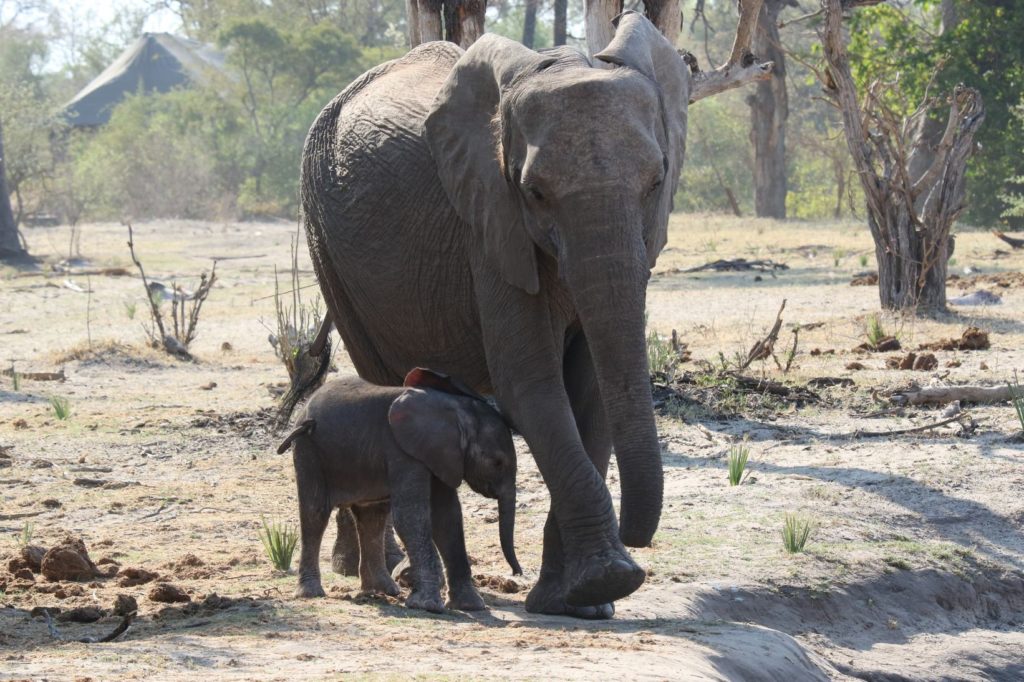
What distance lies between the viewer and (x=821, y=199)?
37594mm

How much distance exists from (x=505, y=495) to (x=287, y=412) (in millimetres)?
4461

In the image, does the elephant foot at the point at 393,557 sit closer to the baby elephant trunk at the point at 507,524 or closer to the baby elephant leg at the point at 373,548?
the baby elephant leg at the point at 373,548

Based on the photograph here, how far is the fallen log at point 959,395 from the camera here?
931 centimetres

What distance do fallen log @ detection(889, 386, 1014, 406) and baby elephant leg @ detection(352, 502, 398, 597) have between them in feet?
15.4

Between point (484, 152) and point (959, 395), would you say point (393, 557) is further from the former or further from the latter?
point (959, 395)

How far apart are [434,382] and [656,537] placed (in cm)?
181

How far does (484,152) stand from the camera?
5.18 metres

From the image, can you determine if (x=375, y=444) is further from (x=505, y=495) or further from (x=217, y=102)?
(x=217, y=102)

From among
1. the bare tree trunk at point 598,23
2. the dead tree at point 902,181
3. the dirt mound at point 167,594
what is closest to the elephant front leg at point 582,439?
the dirt mound at point 167,594

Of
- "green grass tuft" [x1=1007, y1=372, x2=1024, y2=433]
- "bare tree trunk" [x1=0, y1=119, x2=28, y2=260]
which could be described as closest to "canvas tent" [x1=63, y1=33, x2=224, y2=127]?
"bare tree trunk" [x1=0, y1=119, x2=28, y2=260]

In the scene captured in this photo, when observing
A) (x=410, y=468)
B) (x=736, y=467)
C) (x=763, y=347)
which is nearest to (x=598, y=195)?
(x=410, y=468)

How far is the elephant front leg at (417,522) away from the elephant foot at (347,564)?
0.98 metres

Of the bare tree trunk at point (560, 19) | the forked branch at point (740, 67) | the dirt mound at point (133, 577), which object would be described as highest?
the bare tree trunk at point (560, 19)

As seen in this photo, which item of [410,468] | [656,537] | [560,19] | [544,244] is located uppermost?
[560,19]
